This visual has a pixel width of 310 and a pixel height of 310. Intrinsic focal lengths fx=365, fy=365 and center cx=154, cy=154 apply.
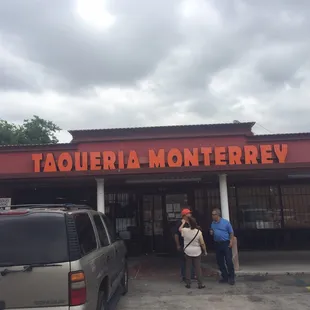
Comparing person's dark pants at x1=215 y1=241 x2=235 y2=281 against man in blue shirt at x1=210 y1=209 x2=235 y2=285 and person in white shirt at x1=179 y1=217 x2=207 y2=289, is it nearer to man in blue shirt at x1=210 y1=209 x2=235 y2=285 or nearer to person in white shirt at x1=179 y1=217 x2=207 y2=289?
man in blue shirt at x1=210 y1=209 x2=235 y2=285

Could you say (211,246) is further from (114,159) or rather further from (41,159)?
(41,159)

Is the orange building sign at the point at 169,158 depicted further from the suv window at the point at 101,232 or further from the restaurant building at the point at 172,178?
the suv window at the point at 101,232

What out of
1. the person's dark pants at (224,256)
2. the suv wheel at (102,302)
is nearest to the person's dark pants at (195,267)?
the person's dark pants at (224,256)

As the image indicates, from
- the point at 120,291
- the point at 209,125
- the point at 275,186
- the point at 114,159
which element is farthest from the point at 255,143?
the point at 120,291

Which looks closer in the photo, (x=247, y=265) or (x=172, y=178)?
(x=247, y=265)

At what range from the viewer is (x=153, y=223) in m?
14.6

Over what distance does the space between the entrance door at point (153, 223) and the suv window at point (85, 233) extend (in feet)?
31.2

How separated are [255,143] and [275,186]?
357 centimetres

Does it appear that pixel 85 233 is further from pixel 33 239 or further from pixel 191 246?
pixel 191 246

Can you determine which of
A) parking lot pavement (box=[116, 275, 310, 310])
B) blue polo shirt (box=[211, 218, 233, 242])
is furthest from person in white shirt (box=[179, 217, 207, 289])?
blue polo shirt (box=[211, 218, 233, 242])

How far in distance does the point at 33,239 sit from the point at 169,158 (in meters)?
7.35

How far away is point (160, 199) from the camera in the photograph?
48.4 feet

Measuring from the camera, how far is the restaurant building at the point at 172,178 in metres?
10.7

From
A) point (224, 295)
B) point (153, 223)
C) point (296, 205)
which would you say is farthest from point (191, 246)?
point (296, 205)
